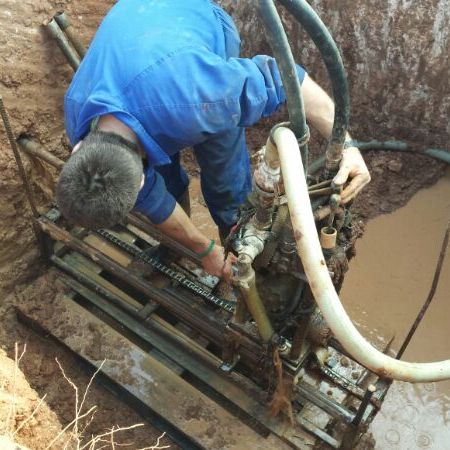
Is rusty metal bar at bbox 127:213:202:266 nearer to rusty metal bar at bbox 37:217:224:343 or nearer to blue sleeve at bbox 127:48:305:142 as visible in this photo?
rusty metal bar at bbox 37:217:224:343

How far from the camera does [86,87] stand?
68.7 inches

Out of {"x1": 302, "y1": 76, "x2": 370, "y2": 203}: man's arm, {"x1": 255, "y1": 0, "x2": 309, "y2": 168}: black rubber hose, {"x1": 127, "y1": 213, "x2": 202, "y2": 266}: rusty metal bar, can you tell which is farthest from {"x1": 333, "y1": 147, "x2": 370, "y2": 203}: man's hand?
{"x1": 127, "y1": 213, "x2": 202, "y2": 266}: rusty metal bar

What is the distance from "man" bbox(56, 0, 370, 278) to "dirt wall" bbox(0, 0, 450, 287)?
2.27 ft

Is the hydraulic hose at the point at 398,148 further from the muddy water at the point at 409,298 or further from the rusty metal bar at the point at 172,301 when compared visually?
the rusty metal bar at the point at 172,301

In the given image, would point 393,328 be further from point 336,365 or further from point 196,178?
point 196,178

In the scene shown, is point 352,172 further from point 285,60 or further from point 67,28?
point 67,28

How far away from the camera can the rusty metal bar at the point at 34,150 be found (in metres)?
2.34

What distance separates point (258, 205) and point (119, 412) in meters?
1.27

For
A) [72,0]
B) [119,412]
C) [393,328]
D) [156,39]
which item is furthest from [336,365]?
[72,0]

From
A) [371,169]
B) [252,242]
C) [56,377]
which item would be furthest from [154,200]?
[371,169]

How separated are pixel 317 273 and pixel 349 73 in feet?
7.39

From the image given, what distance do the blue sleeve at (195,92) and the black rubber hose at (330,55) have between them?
380 mm

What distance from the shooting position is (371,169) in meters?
3.20

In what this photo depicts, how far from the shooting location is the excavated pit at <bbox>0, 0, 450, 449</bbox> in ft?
7.70
